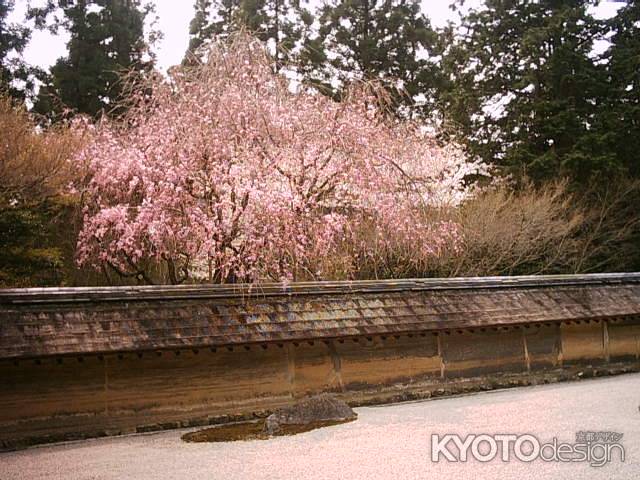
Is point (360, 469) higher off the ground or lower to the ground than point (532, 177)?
lower

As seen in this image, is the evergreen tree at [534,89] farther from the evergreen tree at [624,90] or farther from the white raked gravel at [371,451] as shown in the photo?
the white raked gravel at [371,451]

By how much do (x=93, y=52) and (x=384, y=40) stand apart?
11.8 m

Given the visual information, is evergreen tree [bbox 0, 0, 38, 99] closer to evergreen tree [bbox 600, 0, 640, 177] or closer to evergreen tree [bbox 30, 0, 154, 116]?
evergreen tree [bbox 30, 0, 154, 116]

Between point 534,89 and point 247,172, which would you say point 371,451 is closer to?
point 247,172

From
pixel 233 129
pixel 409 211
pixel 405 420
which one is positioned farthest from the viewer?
pixel 409 211

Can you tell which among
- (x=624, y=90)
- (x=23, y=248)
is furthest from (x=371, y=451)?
(x=624, y=90)

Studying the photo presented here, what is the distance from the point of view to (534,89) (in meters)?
26.6

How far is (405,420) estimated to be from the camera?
372 inches

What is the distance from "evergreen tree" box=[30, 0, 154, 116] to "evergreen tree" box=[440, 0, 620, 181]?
1155 cm

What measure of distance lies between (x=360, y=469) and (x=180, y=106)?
7603 millimetres

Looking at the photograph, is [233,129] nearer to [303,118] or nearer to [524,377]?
[303,118]

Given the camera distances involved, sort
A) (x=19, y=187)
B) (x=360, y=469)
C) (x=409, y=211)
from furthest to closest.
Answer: (x=19, y=187) < (x=409, y=211) < (x=360, y=469)

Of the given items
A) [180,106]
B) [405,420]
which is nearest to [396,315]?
[405,420]

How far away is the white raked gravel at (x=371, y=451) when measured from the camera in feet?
22.7
